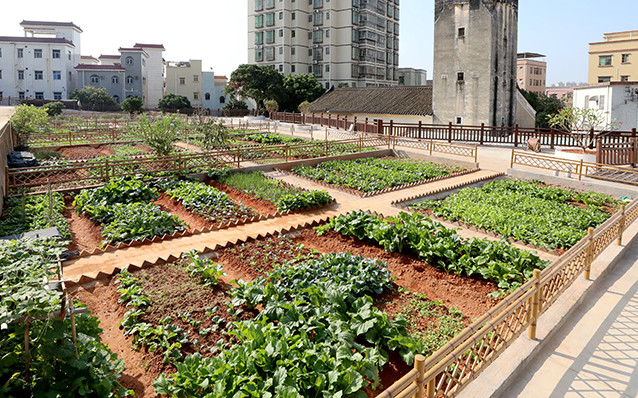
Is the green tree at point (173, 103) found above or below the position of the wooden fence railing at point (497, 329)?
above

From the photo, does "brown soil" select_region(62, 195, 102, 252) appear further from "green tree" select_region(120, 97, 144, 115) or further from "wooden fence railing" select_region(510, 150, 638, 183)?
"green tree" select_region(120, 97, 144, 115)

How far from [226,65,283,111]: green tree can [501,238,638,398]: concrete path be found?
48.3m

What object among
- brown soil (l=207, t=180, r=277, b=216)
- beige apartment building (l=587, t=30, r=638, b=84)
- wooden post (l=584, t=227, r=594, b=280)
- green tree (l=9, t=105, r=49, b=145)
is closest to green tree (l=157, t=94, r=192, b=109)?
green tree (l=9, t=105, r=49, b=145)

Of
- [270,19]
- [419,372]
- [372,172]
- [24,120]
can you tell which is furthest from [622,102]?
[270,19]

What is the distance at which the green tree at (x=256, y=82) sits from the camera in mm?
51844

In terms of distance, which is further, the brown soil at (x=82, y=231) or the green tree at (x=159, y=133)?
the green tree at (x=159, y=133)

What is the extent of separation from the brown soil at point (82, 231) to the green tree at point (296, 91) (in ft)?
142

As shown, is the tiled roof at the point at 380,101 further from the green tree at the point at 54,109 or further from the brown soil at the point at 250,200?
the brown soil at the point at 250,200

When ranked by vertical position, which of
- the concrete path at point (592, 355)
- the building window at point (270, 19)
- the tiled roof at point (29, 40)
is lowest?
the concrete path at point (592, 355)

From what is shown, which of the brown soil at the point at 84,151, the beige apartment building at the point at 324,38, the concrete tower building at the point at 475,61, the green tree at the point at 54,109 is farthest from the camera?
the beige apartment building at the point at 324,38

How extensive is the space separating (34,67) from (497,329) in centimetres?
7238

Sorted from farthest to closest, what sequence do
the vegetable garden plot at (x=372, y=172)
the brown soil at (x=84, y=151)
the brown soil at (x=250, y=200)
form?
the brown soil at (x=84, y=151) < the vegetable garden plot at (x=372, y=172) < the brown soil at (x=250, y=200)

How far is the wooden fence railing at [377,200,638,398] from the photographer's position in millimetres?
3766

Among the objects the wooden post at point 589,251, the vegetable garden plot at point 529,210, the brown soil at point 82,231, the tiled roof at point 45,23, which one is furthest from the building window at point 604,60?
the tiled roof at point 45,23
